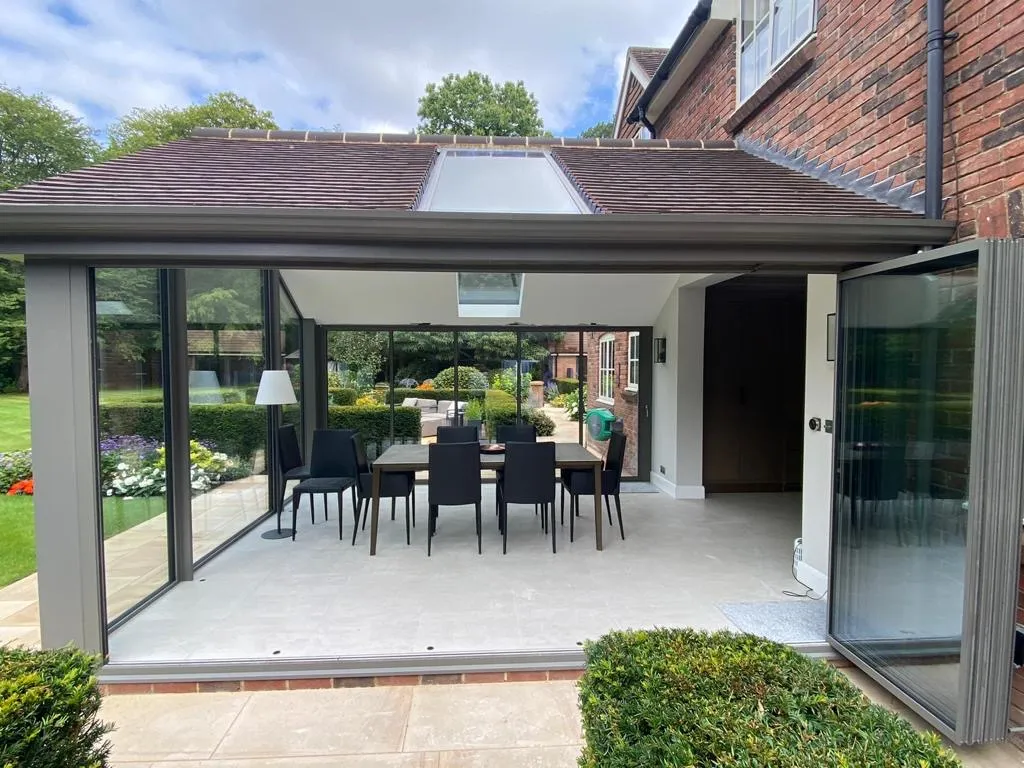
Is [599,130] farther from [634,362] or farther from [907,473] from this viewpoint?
[907,473]

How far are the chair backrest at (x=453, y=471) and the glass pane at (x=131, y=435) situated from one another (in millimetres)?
1979

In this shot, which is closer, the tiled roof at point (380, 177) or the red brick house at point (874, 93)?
the red brick house at point (874, 93)

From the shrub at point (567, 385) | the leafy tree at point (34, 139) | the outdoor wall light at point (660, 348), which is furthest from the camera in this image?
the leafy tree at point (34, 139)

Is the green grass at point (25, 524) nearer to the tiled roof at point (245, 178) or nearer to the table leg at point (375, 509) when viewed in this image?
the table leg at point (375, 509)

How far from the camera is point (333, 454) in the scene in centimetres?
559

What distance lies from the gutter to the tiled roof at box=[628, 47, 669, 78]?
0.85m

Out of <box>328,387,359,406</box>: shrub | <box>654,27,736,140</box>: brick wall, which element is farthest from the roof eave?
<box>328,387,359,406</box>: shrub

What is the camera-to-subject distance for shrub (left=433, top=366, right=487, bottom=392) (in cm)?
736

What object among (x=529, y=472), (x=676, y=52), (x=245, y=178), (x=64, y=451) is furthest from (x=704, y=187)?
(x=64, y=451)

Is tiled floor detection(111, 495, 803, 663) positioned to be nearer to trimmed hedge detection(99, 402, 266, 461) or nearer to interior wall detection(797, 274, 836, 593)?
interior wall detection(797, 274, 836, 593)

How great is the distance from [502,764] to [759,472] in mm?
5650

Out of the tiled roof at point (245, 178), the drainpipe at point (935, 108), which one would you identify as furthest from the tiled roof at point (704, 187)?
the tiled roof at point (245, 178)

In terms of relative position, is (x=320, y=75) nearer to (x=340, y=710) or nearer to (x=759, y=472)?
Result: (x=759, y=472)

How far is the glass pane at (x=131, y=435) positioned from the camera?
124 inches
